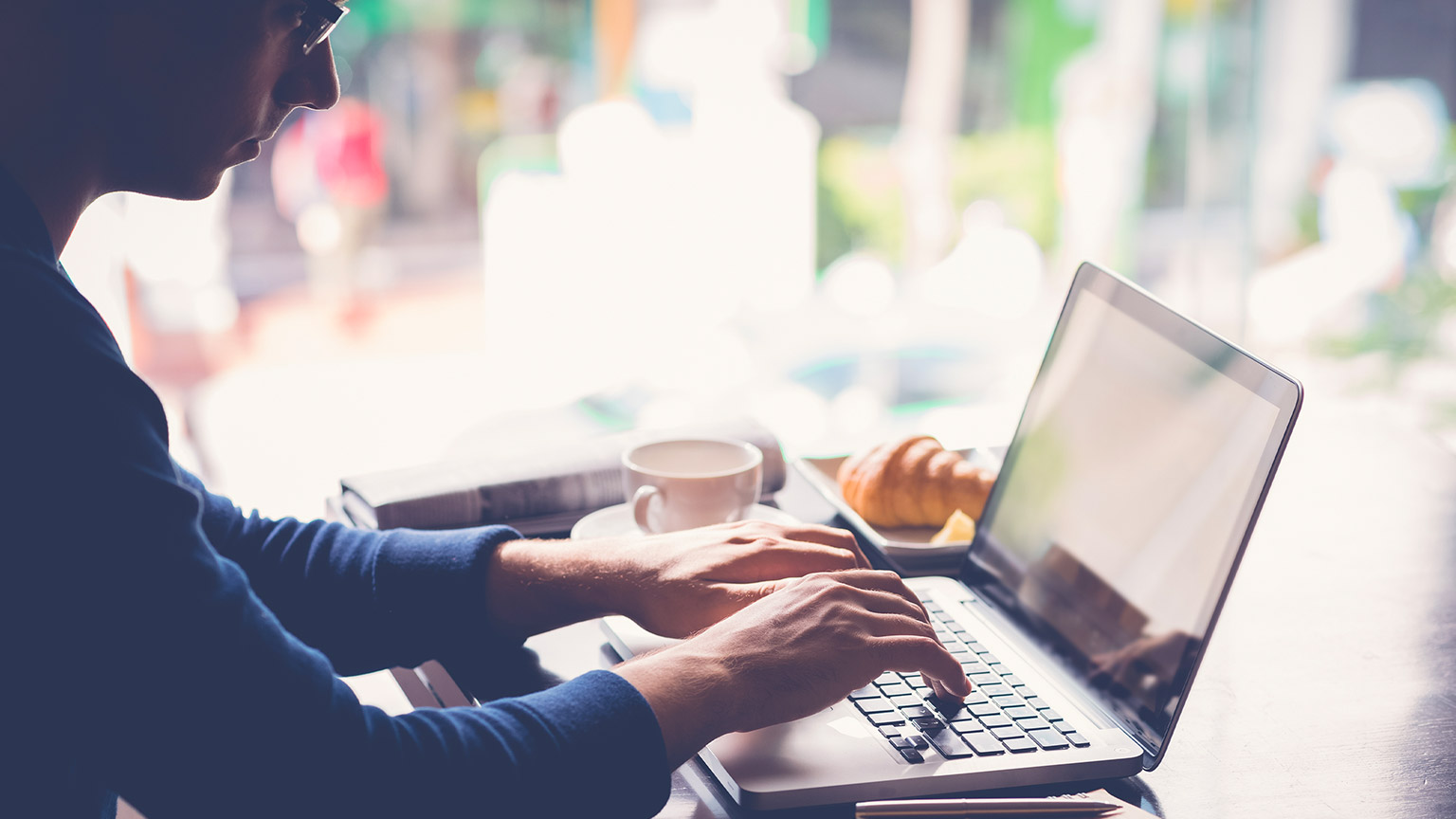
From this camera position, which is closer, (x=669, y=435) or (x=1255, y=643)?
(x=1255, y=643)

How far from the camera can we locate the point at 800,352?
14.5ft

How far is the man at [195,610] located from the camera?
1.90 feet

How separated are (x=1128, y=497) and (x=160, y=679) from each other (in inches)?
25.0

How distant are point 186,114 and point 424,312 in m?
4.60

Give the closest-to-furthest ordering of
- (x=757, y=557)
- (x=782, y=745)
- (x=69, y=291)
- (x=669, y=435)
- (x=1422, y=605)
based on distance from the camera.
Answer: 1. (x=69, y=291)
2. (x=782, y=745)
3. (x=757, y=557)
4. (x=1422, y=605)
5. (x=669, y=435)

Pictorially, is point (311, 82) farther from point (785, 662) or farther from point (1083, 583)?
point (1083, 583)

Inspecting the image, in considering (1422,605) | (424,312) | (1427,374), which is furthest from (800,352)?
(1422,605)

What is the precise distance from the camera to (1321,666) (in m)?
0.92

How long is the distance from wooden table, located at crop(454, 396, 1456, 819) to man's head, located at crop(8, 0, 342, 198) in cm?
41

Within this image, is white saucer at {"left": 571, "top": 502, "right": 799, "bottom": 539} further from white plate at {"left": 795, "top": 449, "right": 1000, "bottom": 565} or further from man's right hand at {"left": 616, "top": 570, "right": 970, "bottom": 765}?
man's right hand at {"left": 616, "top": 570, "right": 970, "bottom": 765}

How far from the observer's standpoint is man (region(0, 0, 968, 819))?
580 mm

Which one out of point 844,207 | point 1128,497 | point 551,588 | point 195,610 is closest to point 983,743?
point 1128,497

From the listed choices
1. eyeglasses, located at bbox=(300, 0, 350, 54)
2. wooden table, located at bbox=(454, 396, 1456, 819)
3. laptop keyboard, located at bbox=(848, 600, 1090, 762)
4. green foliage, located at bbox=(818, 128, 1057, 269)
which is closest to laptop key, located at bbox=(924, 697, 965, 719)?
laptop keyboard, located at bbox=(848, 600, 1090, 762)

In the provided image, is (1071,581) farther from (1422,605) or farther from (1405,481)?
(1405,481)
